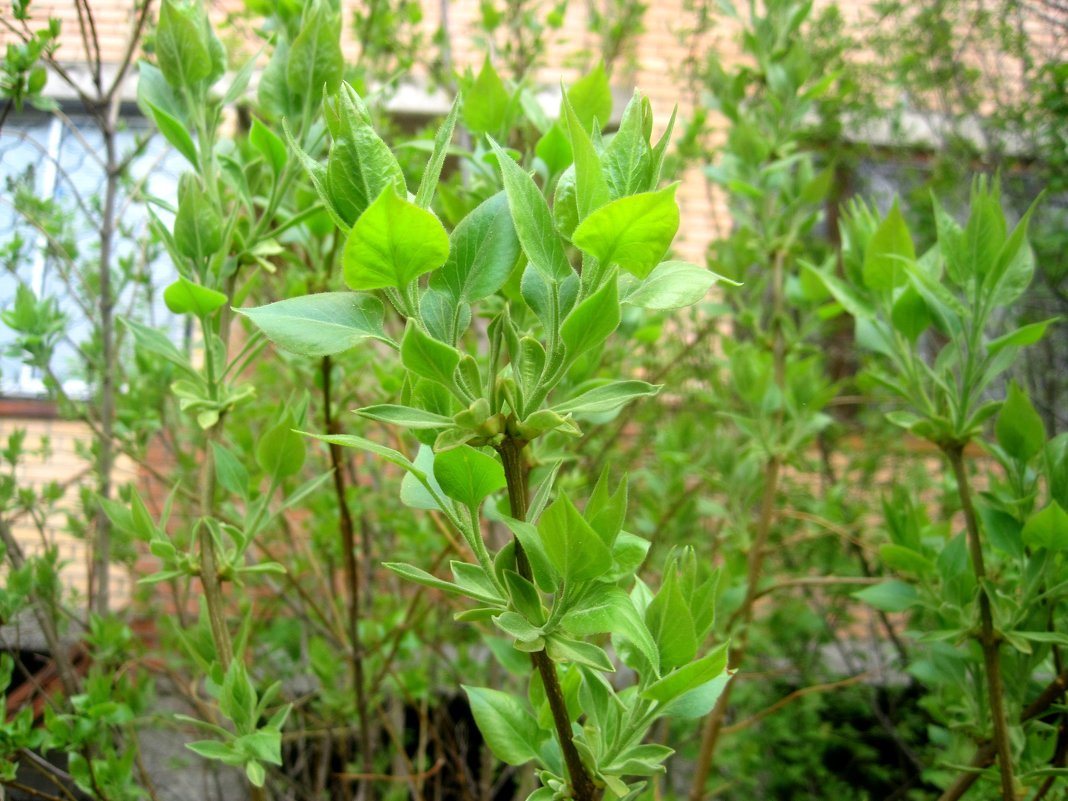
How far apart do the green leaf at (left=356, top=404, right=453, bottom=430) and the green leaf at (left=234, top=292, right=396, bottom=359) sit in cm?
4

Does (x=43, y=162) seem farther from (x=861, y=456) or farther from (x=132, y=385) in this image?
(x=861, y=456)

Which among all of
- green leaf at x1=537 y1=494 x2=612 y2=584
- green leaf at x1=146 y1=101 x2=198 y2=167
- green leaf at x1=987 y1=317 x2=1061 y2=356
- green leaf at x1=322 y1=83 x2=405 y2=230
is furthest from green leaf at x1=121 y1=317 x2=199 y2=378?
green leaf at x1=987 y1=317 x2=1061 y2=356

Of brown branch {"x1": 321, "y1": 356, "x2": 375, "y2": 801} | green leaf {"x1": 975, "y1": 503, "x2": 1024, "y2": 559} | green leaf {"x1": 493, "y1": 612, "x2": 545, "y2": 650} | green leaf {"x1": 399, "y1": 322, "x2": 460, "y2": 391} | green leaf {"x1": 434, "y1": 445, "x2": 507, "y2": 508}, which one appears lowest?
brown branch {"x1": 321, "y1": 356, "x2": 375, "y2": 801}

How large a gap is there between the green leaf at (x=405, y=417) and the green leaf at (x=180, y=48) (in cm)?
58

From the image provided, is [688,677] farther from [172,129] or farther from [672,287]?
[172,129]

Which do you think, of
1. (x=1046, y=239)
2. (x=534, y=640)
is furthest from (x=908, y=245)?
(x=1046, y=239)

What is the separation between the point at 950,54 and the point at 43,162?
3241 millimetres

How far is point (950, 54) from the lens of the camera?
10.1 ft

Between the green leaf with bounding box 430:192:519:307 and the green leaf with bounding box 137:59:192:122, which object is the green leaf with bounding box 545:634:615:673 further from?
the green leaf with bounding box 137:59:192:122

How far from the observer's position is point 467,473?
556 millimetres

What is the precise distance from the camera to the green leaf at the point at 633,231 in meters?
0.48

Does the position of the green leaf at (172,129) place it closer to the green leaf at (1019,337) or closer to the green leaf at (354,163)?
the green leaf at (354,163)

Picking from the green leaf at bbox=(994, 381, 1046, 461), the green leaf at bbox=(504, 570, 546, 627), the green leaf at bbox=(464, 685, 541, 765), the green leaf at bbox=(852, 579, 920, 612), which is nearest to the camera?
the green leaf at bbox=(504, 570, 546, 627)

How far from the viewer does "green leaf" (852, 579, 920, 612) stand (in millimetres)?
1027
